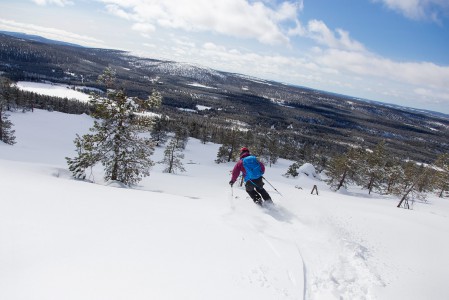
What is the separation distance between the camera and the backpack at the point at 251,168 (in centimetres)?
1154

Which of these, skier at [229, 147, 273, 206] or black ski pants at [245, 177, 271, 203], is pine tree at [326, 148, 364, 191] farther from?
black ski pants at [245, 177, 271, 203]

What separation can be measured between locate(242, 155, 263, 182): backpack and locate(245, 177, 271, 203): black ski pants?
0.18 meters

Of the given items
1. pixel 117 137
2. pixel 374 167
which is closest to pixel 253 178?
pixel 117 137

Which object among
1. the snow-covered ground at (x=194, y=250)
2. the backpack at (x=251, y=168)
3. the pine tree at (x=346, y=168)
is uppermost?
the backpack at (x=251, y=168)

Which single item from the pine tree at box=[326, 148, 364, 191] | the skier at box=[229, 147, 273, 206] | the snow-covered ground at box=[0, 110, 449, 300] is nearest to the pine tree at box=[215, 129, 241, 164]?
the pine tree at box=[326, 148, 364, 191]

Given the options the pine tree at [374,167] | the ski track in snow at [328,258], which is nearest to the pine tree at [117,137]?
the ski track in snow at [328,258]

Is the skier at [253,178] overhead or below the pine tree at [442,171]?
overhead

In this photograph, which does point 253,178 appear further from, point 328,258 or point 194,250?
point 194,250

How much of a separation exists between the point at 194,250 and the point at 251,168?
6026mm

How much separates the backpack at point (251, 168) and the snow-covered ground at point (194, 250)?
1.48m

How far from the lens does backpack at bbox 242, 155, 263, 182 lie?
11.5m

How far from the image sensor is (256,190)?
11.3 m

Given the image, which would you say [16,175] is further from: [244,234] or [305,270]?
[305,270]

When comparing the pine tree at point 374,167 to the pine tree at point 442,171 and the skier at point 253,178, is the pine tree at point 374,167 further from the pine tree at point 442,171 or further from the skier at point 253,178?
the skier at point 253,178
